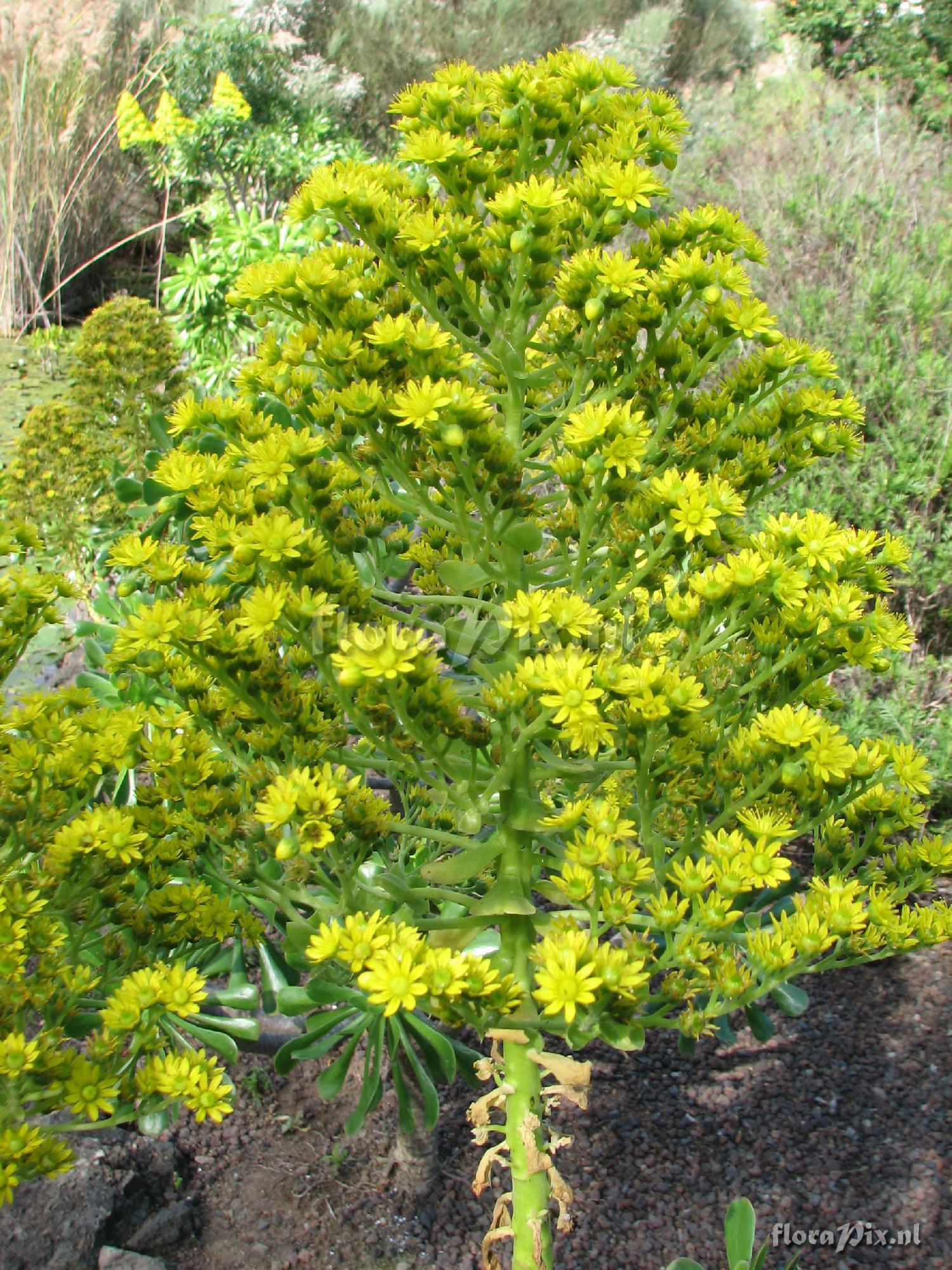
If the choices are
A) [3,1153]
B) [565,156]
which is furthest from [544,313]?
[3,1153]

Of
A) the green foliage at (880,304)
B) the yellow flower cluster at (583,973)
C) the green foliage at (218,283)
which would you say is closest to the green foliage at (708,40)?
the green foliage at (880,304)

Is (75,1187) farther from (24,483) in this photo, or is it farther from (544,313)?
(24,483)

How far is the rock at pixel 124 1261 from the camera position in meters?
2.03

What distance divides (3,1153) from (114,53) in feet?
41.1

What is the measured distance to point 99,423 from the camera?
3955 millimetres

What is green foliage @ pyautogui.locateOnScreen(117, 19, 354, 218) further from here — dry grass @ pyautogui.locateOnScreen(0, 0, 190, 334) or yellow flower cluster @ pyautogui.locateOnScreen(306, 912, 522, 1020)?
yellow flower cluster @ pyautogui.locateOnScreen(306, 912, 522, 1020)

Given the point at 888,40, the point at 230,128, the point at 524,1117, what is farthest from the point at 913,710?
the point at 888,40

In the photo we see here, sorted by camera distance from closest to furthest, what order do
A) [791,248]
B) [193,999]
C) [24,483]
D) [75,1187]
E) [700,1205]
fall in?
[193,999] → [75,1187] → [700,1205] → [24,483] → [791,248]

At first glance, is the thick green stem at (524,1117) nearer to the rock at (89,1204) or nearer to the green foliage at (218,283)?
the rock at (89,1204)

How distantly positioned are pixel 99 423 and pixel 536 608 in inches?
124

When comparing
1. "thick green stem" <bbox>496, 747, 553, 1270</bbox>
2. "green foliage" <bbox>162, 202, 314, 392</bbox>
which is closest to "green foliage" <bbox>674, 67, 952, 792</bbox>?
"thick green stem" <bbox>496, 747, 553, 1270</bbox>

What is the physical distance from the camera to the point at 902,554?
1497 millimetres

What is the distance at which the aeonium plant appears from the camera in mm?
1280

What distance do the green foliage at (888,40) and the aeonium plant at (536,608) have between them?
40.4ft
